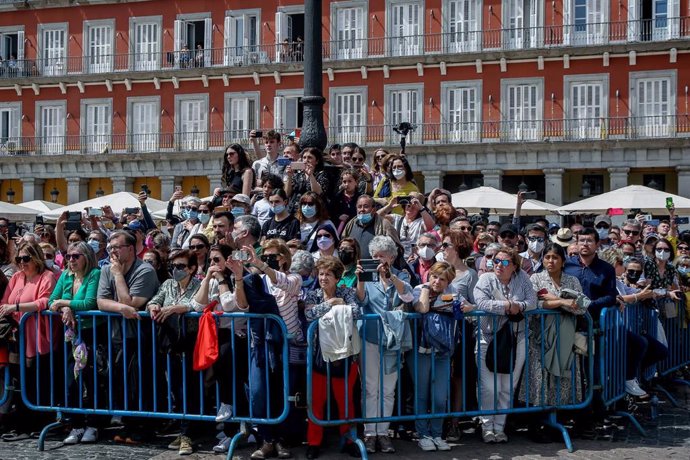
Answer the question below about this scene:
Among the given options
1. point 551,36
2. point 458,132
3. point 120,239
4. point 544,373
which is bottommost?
point 544,373

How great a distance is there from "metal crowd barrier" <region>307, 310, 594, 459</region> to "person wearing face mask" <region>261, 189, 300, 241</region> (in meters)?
2.08

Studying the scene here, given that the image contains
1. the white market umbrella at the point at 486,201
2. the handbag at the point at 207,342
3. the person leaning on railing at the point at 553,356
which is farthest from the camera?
the white market umbrella at the point at 486,201

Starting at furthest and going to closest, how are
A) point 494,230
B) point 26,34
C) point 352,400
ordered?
1. point 26,34
2. point 494,230
3. point 352,400

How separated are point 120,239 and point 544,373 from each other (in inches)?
150

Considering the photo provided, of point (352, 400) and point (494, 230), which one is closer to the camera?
point (352, 400)

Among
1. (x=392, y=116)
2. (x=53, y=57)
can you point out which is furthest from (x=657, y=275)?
(x=53, y=57)

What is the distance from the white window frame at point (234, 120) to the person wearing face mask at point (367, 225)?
92.4 feet

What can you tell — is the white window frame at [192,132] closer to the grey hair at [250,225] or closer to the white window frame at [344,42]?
the white window frame at [344,42]

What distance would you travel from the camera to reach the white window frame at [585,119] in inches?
1305

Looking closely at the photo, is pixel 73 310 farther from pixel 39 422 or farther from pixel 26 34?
pixel 26 34

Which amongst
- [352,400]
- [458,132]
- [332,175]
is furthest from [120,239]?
[458,132]

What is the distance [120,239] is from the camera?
816 cm

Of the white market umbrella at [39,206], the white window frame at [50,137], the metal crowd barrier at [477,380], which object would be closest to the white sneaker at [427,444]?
the metal crowd barrier at [477,380]

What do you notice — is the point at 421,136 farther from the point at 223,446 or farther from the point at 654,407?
the point at 223,446
